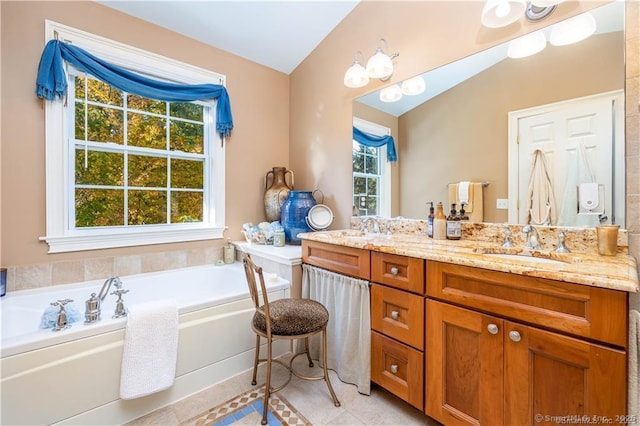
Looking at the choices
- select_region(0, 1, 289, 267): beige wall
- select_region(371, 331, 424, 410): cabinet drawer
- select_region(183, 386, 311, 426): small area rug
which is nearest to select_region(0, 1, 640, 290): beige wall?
select_region(0, 1, 289, 267): beige wall

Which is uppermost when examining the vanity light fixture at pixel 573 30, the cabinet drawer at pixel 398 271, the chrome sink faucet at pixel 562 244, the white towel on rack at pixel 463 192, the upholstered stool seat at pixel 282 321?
the vanity light fixture at pixel 573 30

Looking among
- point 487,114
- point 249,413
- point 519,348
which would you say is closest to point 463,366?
point 519,348

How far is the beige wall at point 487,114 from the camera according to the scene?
1.34 m

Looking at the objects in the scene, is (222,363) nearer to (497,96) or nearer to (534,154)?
(534,154)

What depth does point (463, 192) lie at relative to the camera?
1776 mm

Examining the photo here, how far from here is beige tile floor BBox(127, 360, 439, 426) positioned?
1.49m

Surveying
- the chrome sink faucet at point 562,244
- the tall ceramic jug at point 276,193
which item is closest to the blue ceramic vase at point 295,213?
the tall ceramic jug at point 276,193

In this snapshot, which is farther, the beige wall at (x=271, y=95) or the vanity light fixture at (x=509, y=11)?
the beige wall at (x=271, y=95)

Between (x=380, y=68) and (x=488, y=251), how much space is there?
1418 mm

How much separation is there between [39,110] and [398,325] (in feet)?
Answer: 8.53

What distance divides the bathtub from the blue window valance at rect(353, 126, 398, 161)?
1276 millimetres

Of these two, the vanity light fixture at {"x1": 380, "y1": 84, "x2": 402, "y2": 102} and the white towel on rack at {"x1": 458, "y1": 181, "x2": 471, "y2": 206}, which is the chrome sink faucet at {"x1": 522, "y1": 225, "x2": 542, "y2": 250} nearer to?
the white towel on rack at {"x1": 458, "y1": 181, "x2": 471, "y2": 206}

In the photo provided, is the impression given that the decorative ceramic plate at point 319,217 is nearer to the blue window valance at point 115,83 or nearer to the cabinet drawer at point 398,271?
the cabinet drawer at point 398,271

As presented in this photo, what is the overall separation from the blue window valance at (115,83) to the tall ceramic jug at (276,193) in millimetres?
619
